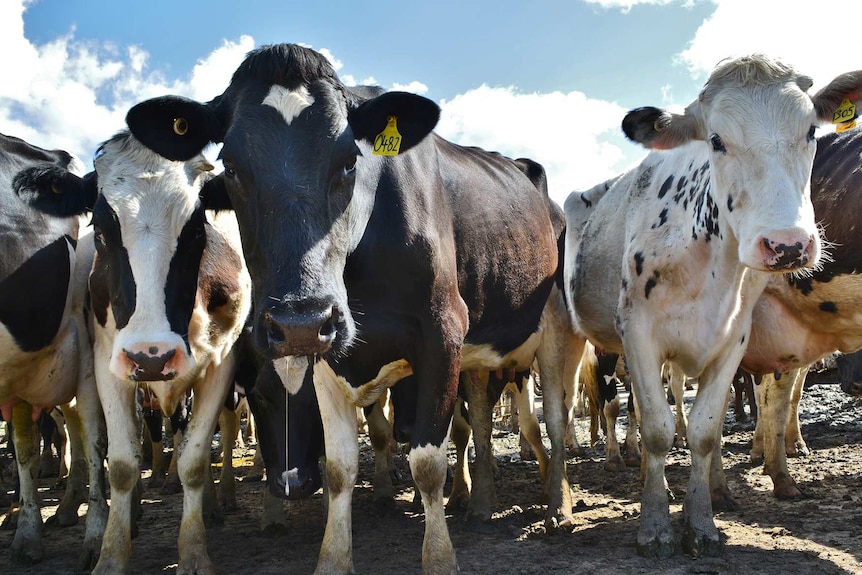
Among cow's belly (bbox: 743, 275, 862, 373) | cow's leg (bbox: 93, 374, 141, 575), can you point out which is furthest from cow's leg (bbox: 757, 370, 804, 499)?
cow's leg (bbox: 93, 374, 141, 575)

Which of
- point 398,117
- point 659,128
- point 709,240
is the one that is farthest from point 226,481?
point 659,128

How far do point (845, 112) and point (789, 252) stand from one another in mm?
1421

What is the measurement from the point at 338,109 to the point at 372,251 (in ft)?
2.51

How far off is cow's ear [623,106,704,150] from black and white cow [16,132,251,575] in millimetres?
2708

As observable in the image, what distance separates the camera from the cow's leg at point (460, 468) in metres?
6.45

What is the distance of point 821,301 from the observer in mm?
5738

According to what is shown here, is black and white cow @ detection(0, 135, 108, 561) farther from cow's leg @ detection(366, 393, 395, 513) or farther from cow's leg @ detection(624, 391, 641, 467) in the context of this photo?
cow's leg @ detection(624, 391, 641, 467)

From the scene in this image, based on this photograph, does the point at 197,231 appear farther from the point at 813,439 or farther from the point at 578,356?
the point at 813,439

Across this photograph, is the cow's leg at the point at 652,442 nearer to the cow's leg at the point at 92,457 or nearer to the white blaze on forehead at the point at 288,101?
the white blaze on forehead at the point at 288,101

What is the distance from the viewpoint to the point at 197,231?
471cm

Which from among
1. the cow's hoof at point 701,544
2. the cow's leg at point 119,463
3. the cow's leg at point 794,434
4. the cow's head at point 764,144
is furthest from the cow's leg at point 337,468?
the cow's leg at point 794,434

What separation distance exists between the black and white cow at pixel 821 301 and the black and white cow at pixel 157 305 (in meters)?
4.03

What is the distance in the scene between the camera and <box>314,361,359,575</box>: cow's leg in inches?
167

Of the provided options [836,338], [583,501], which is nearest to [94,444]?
[583,501]
